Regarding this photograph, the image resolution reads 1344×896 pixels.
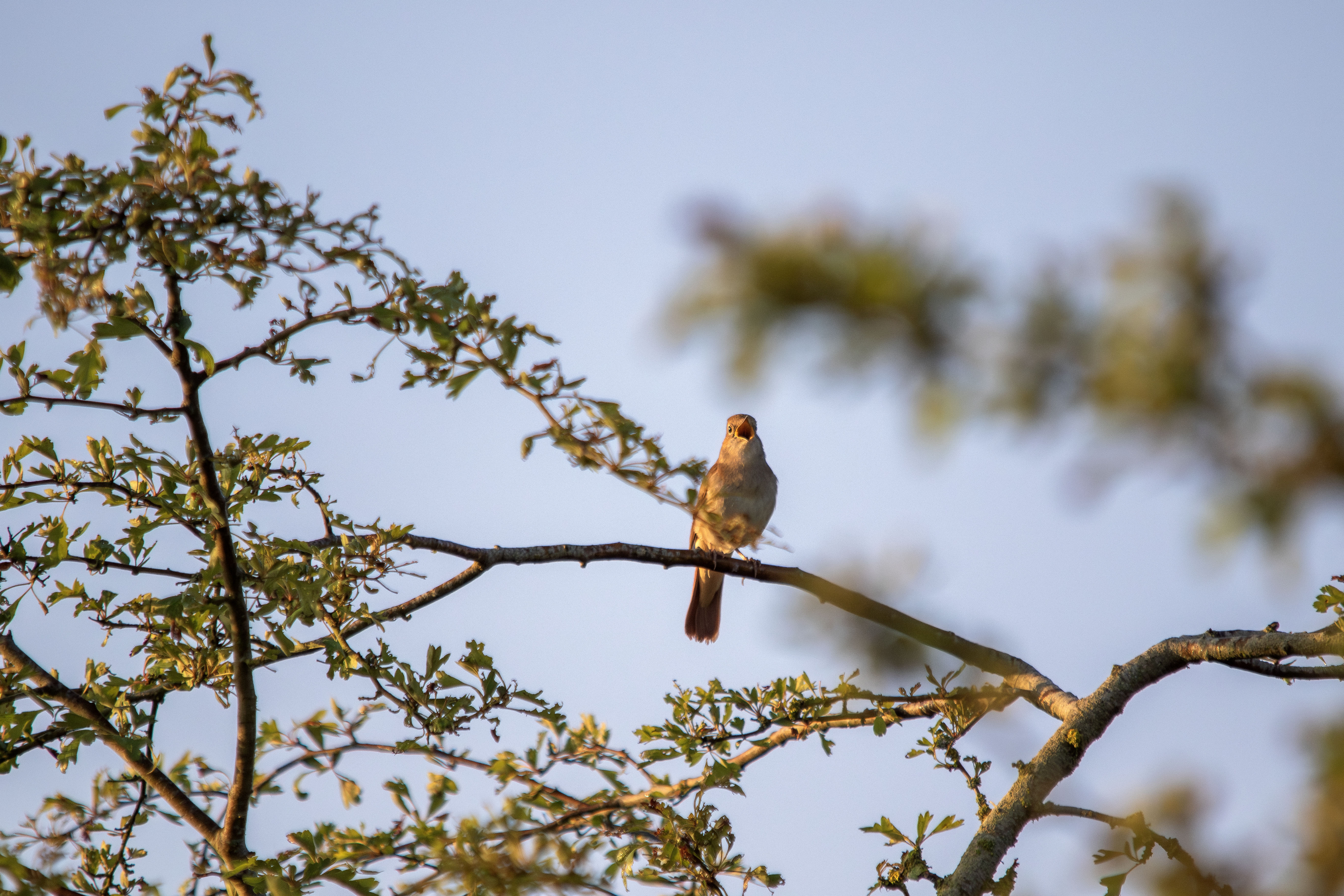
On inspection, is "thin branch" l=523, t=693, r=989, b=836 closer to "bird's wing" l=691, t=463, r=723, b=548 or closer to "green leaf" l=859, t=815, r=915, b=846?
"green leaf" l=859, t=815, r=915, b=846

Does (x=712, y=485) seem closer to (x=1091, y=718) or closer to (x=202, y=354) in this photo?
(x=1091, y=718)

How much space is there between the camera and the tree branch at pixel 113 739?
11.9 ft

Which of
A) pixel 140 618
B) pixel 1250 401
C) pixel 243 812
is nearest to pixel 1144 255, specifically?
pixel 1250 401

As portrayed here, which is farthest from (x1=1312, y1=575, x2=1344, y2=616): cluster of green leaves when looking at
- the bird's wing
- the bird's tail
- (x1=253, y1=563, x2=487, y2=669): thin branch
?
the bird's tail

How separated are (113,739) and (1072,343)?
3460mm

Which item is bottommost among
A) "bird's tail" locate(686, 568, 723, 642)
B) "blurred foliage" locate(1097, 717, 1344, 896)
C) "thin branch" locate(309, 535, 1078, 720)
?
"blurred foliage" locate(1097, 717, 1344, 896)

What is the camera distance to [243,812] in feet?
12.3

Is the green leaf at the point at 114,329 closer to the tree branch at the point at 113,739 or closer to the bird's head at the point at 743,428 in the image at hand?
the tree branch at the point at 113,739

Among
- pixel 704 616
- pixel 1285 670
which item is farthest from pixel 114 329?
pixel 704 616

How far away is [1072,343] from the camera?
1.61 m

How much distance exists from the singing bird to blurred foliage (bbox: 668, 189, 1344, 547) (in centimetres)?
549

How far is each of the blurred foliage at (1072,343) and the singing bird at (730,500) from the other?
549 cm

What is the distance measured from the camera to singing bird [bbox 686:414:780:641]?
313 inches

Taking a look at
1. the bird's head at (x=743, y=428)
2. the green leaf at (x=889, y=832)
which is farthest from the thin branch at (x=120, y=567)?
the bird's head at (x=743, y=428)
